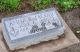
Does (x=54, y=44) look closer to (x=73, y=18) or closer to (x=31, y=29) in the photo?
(x=31, y=29)

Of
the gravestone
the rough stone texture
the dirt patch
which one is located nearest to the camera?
the gravestone

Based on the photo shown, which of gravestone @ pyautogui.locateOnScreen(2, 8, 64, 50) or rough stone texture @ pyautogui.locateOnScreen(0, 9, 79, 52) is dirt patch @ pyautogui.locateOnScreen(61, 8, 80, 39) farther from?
gravestone @ pyautogui.locateOnScreen(2, 8, 64, 50)

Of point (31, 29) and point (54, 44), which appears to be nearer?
point (31, 29)

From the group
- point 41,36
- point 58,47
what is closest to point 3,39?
point 41,36

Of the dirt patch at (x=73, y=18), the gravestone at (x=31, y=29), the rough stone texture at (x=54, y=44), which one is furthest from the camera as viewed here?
the dirt patch at (x=73, y=18)

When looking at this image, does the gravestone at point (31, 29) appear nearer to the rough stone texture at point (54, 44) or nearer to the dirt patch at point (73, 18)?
the rough stone texture at point (54, 44)

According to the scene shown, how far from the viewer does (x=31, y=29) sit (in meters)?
3.70

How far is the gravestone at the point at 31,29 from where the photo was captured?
3.62m

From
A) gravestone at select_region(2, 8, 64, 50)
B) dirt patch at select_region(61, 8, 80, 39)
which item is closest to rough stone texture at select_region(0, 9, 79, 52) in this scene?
gravestone at select_region(2, 8, 64, 50)

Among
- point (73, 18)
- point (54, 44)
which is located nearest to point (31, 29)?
point (54, 44)

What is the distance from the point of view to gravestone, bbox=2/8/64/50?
362cm

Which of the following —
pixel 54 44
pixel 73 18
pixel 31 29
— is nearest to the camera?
pixel 31 29

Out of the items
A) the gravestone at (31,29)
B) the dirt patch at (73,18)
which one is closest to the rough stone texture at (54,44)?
the gravestone at (31,29)

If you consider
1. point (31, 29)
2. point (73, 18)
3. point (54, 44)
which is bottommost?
point (54, 44)
